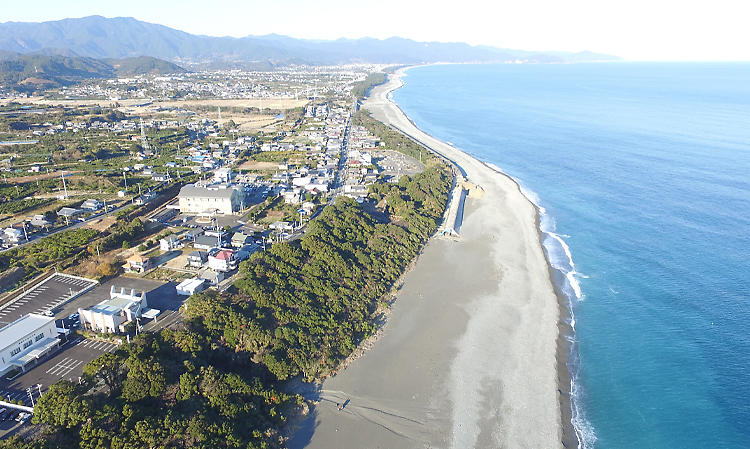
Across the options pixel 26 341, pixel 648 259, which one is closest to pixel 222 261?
pixel 26 341

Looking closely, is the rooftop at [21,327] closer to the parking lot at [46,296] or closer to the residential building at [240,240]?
the parking lot at [46,296]

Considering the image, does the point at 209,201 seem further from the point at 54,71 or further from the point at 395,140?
the point at 54,71

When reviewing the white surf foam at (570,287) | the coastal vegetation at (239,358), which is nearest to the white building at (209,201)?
the coastal vegetation at (239,358)

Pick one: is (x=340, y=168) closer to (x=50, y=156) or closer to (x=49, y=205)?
(x=49, y=205)

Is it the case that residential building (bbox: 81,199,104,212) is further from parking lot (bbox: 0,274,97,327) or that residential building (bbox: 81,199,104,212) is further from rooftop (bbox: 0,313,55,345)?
rooftop (bbox: 0,313,55,345)

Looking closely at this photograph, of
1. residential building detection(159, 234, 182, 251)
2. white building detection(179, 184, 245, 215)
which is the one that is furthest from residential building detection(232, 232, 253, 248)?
white building detection(179, 184, 245, 215)

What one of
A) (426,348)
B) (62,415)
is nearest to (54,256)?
(62,415)
